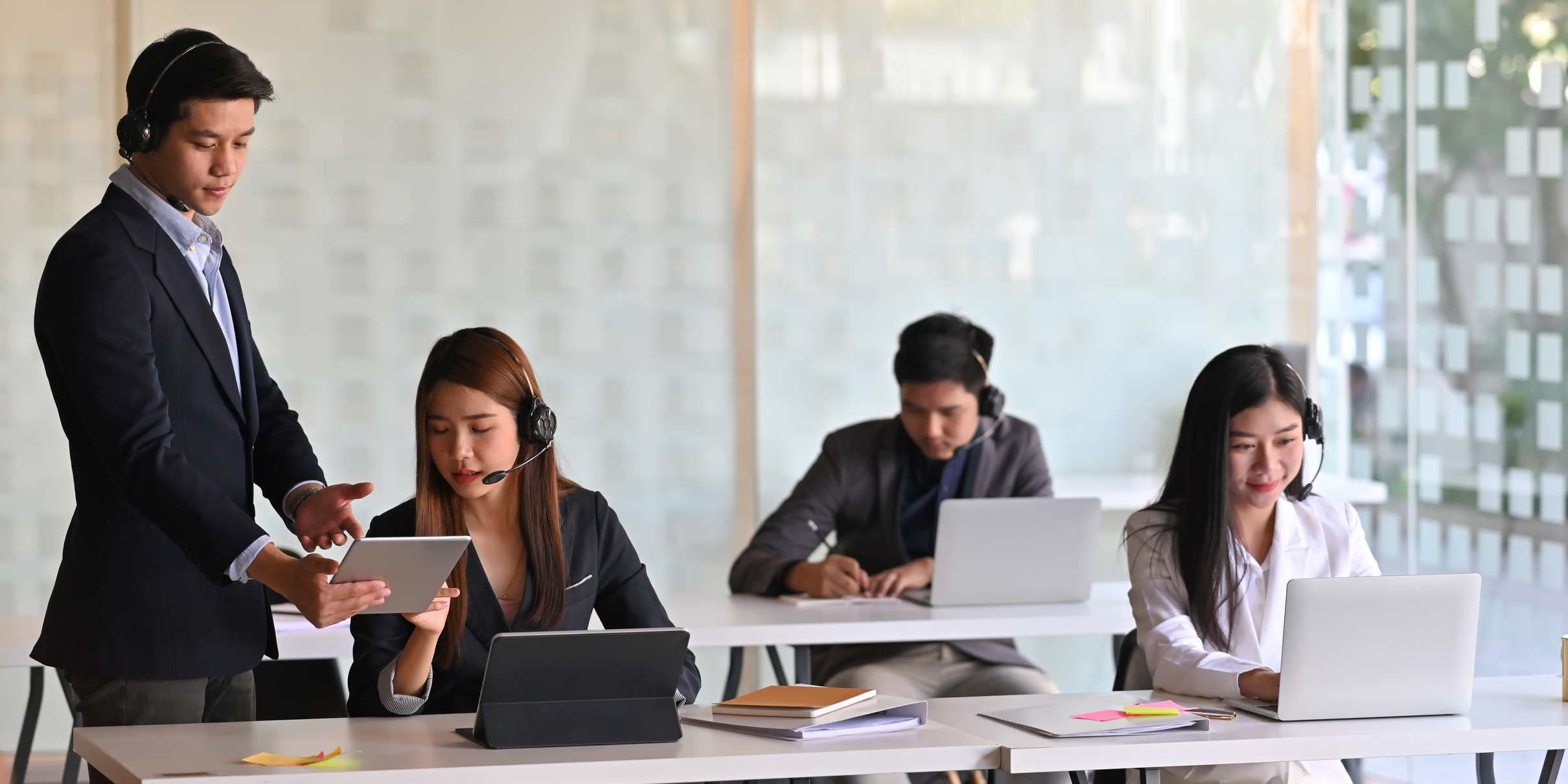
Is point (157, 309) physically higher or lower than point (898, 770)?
higher

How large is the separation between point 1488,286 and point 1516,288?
0.30 ft

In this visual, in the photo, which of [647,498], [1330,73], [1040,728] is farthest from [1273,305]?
[1040,728]

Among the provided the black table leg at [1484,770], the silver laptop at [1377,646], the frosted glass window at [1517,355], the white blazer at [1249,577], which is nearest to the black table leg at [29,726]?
the white blazer at [1249,577]

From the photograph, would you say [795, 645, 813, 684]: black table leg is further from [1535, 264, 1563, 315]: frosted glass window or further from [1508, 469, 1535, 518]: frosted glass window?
[1535, 264, 1563, 315]: frosted glass window

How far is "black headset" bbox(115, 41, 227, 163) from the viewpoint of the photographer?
6.83 ft

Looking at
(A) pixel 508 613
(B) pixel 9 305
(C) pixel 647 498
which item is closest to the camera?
(A) pixel 508 613

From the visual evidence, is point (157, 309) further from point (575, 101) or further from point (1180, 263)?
point (1180, 263)

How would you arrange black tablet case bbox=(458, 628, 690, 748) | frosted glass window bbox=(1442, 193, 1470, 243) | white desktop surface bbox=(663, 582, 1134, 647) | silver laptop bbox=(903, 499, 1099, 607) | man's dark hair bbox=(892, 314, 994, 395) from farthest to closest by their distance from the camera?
frosted glass window bbox=(1442, 193, 1470, 243), man's dark hair bbox=(892, 314, 994, 395), silver laptop bbox=(903, 499, 1099, 607), white desktop surface bbox=(663, 582, 1134, 647), black tablet case bbox=(458, 628, 690, 748)

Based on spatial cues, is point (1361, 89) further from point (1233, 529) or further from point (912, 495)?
point (1233, 529)

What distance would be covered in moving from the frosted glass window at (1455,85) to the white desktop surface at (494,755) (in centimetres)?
336

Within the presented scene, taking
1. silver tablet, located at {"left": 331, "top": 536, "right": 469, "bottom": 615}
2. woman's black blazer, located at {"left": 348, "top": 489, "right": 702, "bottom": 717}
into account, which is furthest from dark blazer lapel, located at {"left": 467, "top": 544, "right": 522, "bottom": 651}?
silver tablet, located at {"left": 331, "top": 536, "right": 469, "bottom": 615}

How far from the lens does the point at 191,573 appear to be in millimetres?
2133

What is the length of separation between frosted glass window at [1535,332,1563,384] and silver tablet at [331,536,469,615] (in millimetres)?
3665

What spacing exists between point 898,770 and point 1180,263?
339cm
